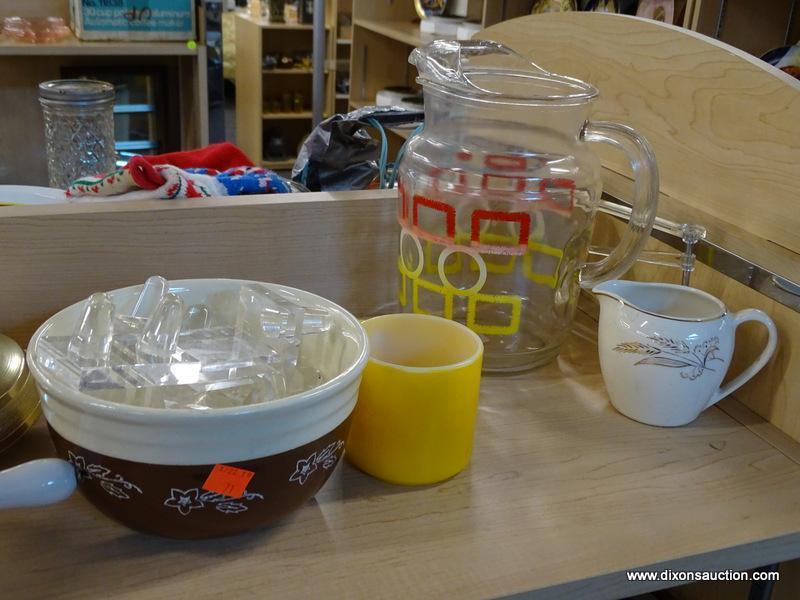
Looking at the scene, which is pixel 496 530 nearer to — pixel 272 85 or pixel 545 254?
pixel 545 254

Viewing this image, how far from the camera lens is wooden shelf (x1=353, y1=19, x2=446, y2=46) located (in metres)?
2.35

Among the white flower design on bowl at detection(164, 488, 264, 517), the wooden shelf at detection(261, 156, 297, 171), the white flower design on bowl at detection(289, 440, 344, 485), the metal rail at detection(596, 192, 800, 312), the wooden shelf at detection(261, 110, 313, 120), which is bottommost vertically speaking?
the wooden shelf at detection(261, 156, 297, 171)

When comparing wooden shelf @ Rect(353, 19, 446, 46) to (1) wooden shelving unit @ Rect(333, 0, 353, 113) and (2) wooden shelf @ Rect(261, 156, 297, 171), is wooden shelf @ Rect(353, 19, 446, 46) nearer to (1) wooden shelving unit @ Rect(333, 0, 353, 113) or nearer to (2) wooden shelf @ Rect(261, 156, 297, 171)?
(1) wooden shelving unit @ Rect(333, 0, 353, 113)

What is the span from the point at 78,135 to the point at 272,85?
2.21m

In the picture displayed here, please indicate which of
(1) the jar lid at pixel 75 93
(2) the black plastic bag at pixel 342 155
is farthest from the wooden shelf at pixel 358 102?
(2) the black plastic bag at pixel 342 155

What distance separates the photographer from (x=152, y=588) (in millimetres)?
455

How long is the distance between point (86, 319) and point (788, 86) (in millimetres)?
560

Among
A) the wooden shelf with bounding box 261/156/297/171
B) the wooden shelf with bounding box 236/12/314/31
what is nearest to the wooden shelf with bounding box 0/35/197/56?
the wooden shelf with bounding box 236/12/314/31

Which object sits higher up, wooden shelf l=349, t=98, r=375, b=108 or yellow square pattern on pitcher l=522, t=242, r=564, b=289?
yellow square pattern on pitcher l=522, t=242, r=564, b=289

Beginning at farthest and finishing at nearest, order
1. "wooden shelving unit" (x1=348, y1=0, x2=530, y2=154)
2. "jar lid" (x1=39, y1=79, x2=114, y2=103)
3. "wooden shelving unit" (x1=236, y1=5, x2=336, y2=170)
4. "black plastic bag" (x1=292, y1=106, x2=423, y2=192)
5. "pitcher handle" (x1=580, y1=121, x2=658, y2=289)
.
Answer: "wooden shelving unit" (x1=236, y1=5, x2=336, y2=170) → "wooden shelving unit" (x1=348, y1=0, x2=530, y2=154) → "jar lid" (x1=39, y1=79, x2=114, y2=103) → "black plastic bag" (x1=292, y1=106, x2=423, y2=192) → "pitcher handle" (x1=580, y1=121, x2=658, y2=289)

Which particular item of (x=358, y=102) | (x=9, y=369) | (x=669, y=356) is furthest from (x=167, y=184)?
(x=358, y=102)

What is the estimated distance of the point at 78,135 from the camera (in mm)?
1862

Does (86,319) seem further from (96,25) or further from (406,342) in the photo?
(96,25)

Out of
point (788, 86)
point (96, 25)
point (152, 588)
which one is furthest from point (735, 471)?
point (96, 25)
